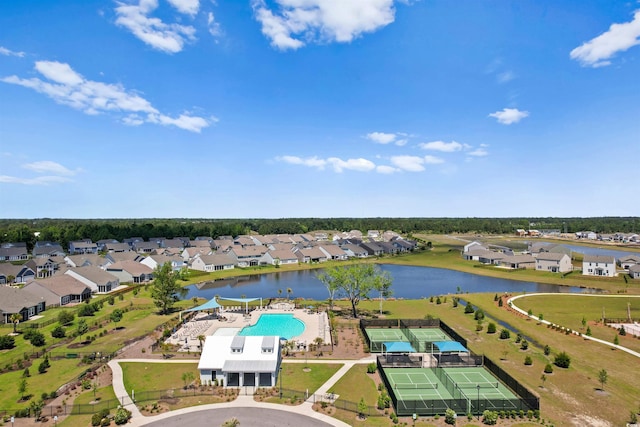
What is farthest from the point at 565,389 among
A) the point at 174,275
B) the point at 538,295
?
the point at 174,275

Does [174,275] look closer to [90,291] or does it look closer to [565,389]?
[90,291]

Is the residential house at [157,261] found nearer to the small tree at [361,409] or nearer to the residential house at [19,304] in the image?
the residential house at [19,304]

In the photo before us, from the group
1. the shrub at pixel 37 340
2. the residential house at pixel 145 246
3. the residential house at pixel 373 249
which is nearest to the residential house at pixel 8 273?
the shrub at pixel 37 340

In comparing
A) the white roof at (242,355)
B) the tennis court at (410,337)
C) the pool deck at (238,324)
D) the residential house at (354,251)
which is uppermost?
the residential house at (354,251)

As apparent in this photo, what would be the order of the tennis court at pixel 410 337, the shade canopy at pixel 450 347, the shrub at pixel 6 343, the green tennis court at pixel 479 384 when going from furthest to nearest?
1. the shrub at pixel 6 343
2. the tennis court at pixel 410 337
3. the shade canopy at pixel 450 347
4. the green tennis court at pixel 479 384

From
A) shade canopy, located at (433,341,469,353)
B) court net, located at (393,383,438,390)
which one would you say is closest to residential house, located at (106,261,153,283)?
shade canopy, located at (433,341,469,353)

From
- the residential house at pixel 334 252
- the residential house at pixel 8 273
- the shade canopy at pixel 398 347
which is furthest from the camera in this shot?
the residential house at pixel 334 252

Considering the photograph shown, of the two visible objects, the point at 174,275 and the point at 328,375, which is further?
the point at 174,275
